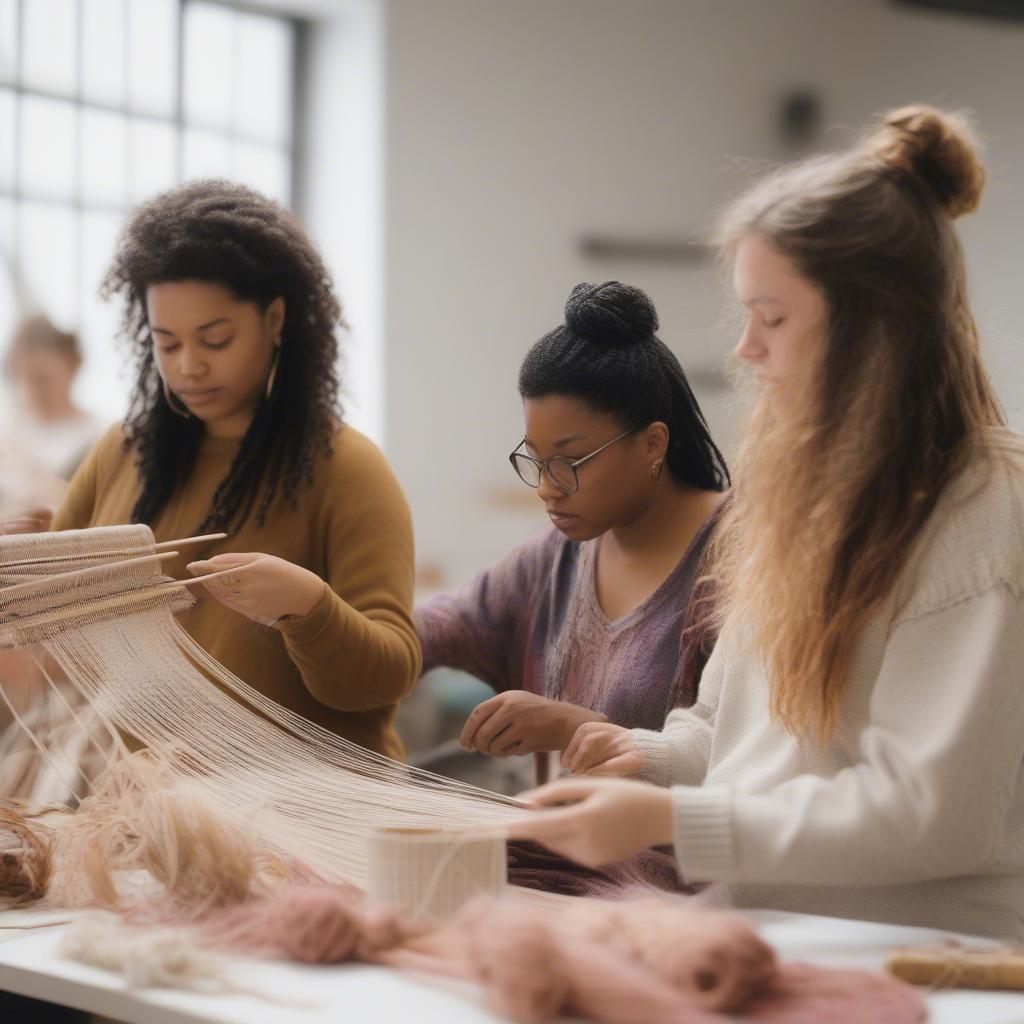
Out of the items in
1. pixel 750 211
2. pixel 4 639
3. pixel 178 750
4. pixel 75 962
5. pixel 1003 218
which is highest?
pixel 1003 218

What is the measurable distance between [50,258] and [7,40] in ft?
2.29

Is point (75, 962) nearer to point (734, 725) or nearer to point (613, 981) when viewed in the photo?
point (613, 981)

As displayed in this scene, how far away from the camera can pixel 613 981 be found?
977mm

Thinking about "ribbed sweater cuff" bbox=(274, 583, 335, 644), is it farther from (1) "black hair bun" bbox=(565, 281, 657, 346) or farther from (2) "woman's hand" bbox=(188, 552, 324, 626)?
(1) "black hair bun" bbox=(565, 281, 657, 346)

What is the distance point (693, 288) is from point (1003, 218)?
127cm

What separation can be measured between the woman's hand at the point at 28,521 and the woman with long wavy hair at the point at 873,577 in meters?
0.97

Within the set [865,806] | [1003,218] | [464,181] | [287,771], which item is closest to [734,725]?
[865,806]

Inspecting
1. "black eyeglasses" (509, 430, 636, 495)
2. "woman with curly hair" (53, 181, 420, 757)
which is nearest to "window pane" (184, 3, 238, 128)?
"woman with curly hair" (53, 181, 420, 757)

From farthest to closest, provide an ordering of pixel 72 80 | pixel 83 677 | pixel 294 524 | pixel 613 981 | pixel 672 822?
pixel 72 80
pixel 294 524
pixel 83 677
pixel 672 822
pixel 613 981

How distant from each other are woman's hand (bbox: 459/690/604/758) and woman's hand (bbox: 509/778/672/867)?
0.45 m

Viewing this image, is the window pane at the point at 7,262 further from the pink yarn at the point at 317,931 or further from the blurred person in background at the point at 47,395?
the pink yarn at the point at 317,931

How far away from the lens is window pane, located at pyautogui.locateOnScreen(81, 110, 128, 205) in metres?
4.84

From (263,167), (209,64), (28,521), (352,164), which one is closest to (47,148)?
(209,64)

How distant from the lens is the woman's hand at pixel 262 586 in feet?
5.13
